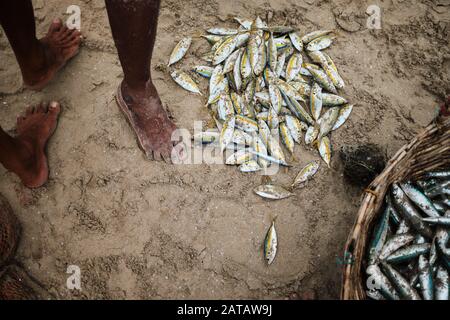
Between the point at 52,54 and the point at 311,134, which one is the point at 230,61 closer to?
the point at 311,134

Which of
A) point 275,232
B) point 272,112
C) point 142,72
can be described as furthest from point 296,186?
point 142,72

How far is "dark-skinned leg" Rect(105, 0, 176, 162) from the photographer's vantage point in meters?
1.70

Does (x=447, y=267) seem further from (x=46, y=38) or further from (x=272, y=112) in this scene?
(x=46, y=38)

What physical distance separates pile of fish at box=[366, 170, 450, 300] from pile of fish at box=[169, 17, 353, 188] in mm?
539

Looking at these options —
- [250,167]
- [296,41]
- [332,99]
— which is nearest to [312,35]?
[296,41]

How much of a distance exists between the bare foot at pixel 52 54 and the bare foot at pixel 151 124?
63 centimetres

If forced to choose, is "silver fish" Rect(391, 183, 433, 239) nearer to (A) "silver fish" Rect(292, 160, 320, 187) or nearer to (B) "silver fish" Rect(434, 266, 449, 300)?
(B) "silver fish" Rect(434, 266, 449, 300)

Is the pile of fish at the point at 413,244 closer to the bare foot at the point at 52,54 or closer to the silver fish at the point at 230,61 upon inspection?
the silver fish at the point at 230,61

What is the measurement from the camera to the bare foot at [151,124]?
2262 millimetres

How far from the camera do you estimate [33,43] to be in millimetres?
2320

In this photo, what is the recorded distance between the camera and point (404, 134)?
2.53 meters

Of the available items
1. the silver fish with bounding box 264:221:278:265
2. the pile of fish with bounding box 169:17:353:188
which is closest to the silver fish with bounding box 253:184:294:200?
the pile of fish with bounding box 169:17:353:188

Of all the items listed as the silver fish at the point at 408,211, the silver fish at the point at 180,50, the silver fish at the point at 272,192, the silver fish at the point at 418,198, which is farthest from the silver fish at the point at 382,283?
the silver fish at the point at 180,50

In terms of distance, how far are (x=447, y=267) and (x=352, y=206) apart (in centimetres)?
58
